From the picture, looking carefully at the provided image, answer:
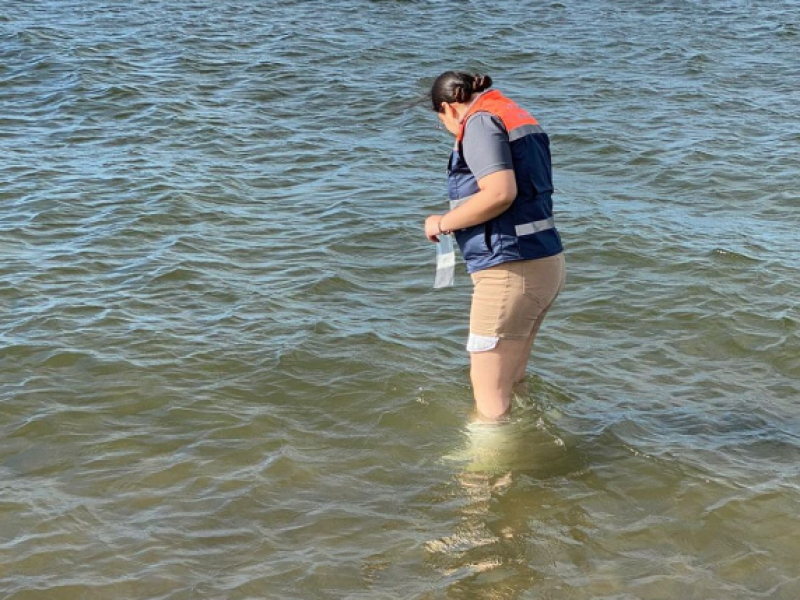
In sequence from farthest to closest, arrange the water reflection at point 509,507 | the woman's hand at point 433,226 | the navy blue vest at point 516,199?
1. the woman's hand at point 433,226
2. the water reflection at point 509,507
3. the navy blue vest at point 516,199

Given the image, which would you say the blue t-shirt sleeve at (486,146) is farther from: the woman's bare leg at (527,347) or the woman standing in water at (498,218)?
the woman's bare leg at (527,347)

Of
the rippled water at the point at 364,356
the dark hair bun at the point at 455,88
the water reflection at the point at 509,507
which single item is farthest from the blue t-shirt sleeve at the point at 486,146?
the water reflection at the point at 509,507

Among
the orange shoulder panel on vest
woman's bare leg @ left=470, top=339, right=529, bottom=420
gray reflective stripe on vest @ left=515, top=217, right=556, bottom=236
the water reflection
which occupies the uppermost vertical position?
the orange shoulder panel on vest

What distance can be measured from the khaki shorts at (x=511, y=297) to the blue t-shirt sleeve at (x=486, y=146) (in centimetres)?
59

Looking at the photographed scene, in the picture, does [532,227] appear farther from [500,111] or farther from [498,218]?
[500,111]

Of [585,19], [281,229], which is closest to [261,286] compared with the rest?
[281,229]

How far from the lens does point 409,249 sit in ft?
31.0

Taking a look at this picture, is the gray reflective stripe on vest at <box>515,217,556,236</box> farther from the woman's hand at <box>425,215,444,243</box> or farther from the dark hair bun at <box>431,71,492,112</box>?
the dark hair bun at <box>431,71,492,112</box>

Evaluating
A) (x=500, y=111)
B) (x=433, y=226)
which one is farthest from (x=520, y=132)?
(x=433, y=226)

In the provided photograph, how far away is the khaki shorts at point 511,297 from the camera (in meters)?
5.23

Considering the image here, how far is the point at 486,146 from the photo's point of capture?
4793 mm

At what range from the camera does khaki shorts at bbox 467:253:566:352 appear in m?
5.23

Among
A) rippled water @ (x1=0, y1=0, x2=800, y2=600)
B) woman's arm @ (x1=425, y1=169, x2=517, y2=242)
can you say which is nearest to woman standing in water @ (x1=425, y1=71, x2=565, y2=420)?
woman's arm @ (x1=425, y1=169, x2=517, y2=242)

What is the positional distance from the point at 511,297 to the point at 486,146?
833 mm
